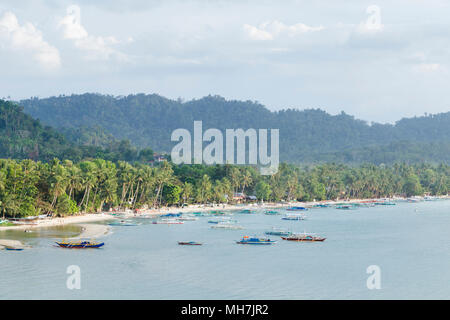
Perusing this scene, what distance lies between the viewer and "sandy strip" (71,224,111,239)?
192 ft

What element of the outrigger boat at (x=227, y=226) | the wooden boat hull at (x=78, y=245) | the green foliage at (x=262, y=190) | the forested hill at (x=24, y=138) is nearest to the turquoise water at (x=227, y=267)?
the wooden boat hull at (x=78, y=245)

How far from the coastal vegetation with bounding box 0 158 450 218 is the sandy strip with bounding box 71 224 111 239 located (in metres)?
5.35

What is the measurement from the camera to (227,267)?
45.0 m

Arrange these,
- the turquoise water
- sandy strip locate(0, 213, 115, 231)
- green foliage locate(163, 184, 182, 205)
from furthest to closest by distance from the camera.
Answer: green foliage locate(163, 184, 182, 205) < sandy strip locate(0, 213, 115, 231) < the turquoise water

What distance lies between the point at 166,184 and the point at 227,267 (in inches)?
1952

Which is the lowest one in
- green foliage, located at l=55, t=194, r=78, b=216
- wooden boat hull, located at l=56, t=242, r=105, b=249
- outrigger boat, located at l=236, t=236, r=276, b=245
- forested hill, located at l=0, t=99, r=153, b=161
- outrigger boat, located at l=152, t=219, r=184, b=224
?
outrigger boat, located at l=236, t=236, r=276, b=245

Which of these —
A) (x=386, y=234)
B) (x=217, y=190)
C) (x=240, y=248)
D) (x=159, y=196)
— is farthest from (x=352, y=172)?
(x=240, y=248)

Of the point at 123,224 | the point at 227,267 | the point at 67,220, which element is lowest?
the point at 227,267

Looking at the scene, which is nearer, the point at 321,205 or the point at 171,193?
the point at 171,193

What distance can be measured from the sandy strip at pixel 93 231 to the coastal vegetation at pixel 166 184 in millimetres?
5352

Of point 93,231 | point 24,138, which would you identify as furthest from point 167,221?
point 24,138

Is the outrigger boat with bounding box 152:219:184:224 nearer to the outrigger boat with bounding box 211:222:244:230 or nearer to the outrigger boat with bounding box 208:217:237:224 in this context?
the outrigger boat with bounding box 208:217:237:224

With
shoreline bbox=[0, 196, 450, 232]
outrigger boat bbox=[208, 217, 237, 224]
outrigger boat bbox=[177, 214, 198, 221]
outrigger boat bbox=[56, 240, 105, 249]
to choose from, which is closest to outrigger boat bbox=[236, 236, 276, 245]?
outrigger boat bbox=[56, 240, 105, 249]

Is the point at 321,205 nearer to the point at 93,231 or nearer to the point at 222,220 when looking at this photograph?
the point at 222,220
